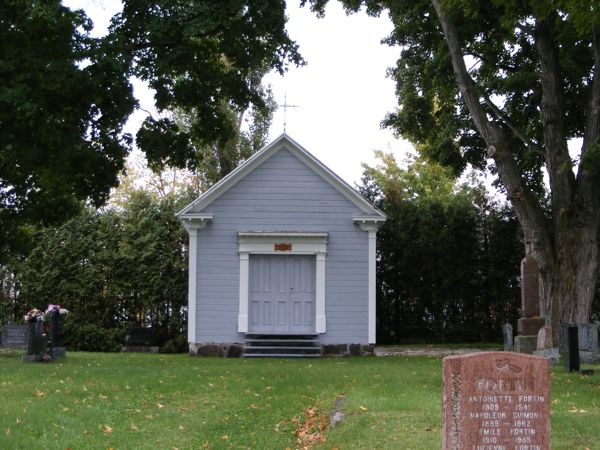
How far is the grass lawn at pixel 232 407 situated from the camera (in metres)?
8.80

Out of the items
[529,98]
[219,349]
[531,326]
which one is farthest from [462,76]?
[219,349]

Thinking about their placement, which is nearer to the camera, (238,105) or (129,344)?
(238,105)

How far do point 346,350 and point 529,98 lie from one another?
8.67 m

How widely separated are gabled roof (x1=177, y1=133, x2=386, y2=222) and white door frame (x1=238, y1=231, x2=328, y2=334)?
1325 mm

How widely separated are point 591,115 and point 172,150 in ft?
31.0

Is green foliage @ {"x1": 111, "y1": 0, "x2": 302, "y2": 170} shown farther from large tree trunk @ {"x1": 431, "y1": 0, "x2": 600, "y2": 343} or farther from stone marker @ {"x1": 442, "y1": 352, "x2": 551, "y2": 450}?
stone marker @ {"x1": 442, "y1": 352, "x2": 551, "y2": 450}

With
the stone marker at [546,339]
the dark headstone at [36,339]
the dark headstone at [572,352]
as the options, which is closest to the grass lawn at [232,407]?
the dark headstone at [572,352]

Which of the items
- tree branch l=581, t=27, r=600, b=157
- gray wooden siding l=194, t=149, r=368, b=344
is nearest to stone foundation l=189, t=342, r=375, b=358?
gray wooden siding l=194, t=149, r=368, b=344

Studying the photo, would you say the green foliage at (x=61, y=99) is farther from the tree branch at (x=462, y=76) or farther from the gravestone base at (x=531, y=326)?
the gravestone base at (x=531, y=326)

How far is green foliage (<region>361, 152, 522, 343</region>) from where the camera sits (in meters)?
26.6

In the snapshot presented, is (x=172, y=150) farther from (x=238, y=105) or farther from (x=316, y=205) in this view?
(x=316, y=205)

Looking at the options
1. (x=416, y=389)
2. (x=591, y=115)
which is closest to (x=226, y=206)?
(x=591, y=115)

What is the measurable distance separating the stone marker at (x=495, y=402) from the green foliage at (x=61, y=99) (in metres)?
10.5

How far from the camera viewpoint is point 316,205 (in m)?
22.3
